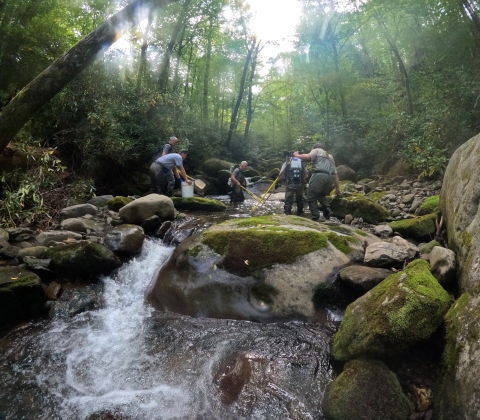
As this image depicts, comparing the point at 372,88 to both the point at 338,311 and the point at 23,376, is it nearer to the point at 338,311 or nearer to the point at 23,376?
the point at 338,311

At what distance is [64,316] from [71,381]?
1466 mm

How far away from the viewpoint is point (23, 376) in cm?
343

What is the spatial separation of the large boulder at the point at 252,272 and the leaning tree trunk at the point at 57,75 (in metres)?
3.57

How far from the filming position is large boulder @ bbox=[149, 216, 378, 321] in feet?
14.7

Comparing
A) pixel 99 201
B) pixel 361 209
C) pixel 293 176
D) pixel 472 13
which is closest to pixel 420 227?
pixel 361 209

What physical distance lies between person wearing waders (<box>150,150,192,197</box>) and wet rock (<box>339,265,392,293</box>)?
7193mm

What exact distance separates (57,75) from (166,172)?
539 centimetres

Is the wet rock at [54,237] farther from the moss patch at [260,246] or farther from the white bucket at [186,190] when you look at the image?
the white bucket at [186,190]

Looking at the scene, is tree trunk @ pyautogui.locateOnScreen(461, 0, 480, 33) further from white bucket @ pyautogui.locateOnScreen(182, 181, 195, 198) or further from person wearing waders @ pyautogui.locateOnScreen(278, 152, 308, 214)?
white bucket @ pyautogui.locateOnScreen(182, 181, 195, 198)

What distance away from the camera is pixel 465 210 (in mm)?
4121

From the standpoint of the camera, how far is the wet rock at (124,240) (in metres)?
6.24

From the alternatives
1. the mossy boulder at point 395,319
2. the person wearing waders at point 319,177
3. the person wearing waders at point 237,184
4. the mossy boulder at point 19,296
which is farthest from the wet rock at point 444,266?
the person wearing waders at point 237,184

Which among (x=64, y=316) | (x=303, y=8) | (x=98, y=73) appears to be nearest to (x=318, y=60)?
(x=303, y=8)

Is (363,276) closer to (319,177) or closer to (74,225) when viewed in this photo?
(319,177)
